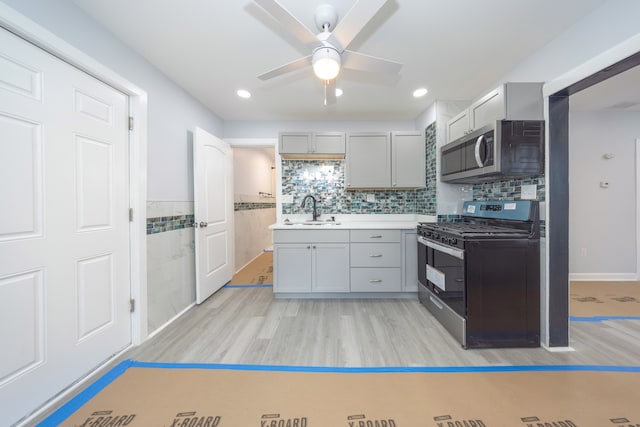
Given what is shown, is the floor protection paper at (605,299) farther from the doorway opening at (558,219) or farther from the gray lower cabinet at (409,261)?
the gray lower cabinet at (409,261)

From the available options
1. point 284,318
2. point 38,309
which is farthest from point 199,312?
point 38,309

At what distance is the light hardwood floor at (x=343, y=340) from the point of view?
1738 mm

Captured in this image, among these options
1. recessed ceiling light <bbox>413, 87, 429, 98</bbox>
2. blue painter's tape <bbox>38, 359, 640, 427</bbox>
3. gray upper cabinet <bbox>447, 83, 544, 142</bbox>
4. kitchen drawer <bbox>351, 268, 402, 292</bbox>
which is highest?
recessed ceiling light <bbox>413, 87, 429, 98</bbox>

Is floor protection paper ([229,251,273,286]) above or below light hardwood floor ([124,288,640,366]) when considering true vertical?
above

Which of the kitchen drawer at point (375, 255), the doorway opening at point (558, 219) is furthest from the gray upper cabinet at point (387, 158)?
the doorway opening at point (558, 219)

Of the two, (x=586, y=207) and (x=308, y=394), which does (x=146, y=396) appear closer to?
(x=308, y=394)

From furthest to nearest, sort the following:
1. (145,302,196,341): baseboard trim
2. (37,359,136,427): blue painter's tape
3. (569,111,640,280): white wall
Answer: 1. (569,111,640,280): white wall
2. (145,302,196,341): baseboard trim
3. (37,359,136,427): blue painter's tape

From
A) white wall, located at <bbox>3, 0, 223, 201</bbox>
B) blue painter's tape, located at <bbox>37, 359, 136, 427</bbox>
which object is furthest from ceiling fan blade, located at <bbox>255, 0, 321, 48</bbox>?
blue painter's tape, located at <bbox>37, 359, 136, 427</bbox>

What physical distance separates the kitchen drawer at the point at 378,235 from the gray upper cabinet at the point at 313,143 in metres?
1.11

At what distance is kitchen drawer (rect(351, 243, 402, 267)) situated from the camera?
9.31 feet

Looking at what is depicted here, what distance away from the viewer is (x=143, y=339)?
199 centimetres

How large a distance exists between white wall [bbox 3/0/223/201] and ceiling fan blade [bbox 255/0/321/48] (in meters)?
1.25

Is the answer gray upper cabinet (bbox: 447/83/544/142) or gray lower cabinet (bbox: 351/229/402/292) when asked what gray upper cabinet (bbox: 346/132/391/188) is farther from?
gray upper cabinet (bbox: 447/83/544/142)

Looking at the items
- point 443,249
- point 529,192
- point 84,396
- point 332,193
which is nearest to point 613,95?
point 529,192
